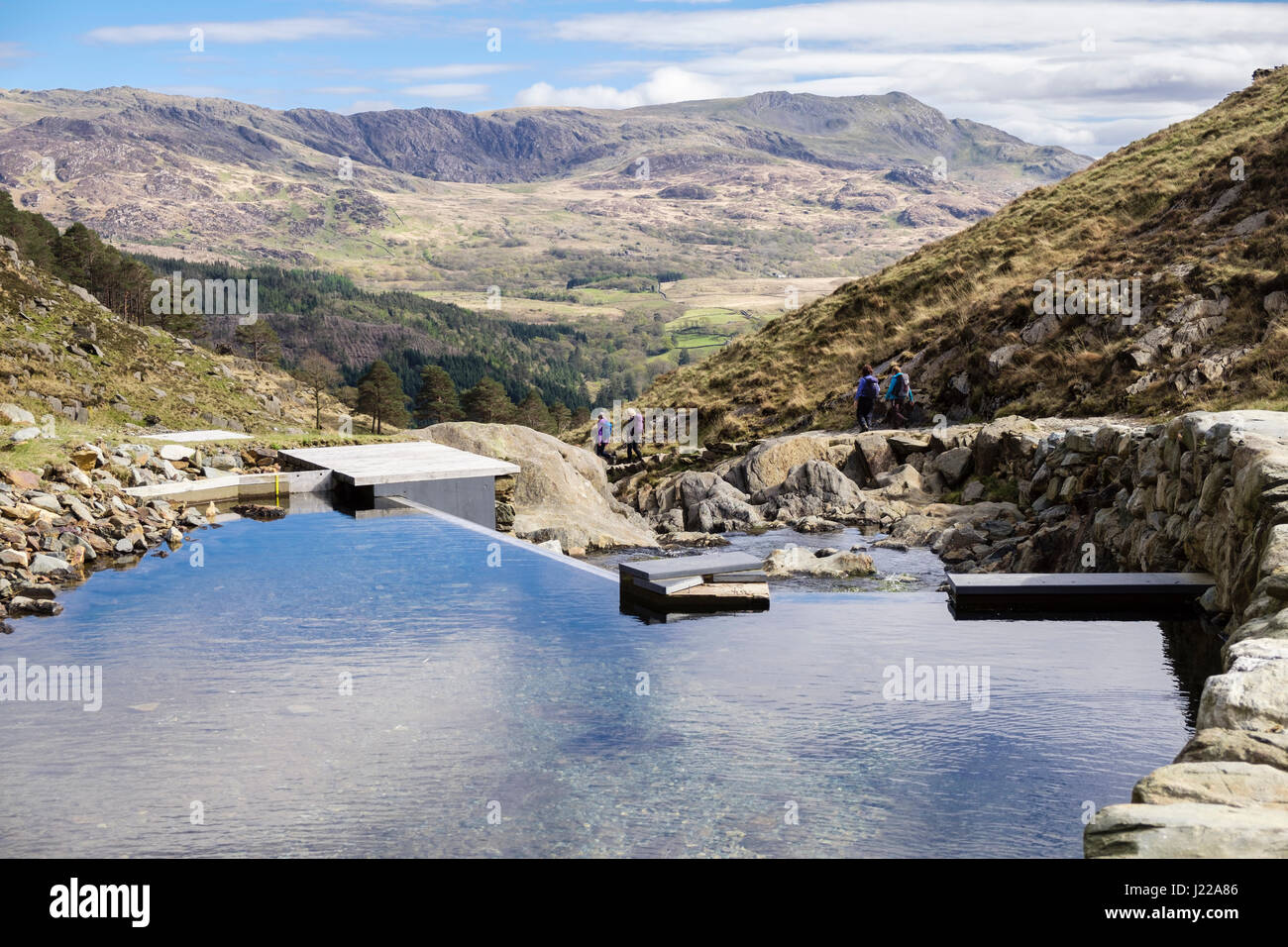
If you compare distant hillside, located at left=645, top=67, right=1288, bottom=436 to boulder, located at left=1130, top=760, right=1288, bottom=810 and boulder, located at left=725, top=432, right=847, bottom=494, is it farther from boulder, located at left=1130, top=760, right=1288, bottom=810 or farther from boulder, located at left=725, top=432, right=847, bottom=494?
boulder, located at left=1130, top=760, right=1288, bottom=810

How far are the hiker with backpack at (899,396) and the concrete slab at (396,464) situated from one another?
43.5ft

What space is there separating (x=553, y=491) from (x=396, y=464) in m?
3.10

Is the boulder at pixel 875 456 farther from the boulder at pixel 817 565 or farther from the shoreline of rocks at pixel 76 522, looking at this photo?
the shoreline of rocks at pixel 76 522

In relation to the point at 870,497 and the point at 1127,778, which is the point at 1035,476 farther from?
the point at 1127,778

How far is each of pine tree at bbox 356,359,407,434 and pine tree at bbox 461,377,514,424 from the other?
317 inches

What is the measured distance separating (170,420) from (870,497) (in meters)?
16.2

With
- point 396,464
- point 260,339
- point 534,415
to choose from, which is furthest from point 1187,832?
point 534,415

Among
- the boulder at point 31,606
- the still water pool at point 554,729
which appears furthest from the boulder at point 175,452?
the boulder at point 31,606

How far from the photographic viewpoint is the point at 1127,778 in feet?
18.6

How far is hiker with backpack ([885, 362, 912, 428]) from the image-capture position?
26.7 meters

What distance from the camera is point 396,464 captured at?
15.4m

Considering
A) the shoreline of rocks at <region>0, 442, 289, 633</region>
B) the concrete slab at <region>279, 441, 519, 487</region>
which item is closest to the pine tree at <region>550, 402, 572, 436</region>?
the concrete slab at <region>279, 441, 519, 487</region>

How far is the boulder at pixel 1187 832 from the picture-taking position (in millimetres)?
3883
